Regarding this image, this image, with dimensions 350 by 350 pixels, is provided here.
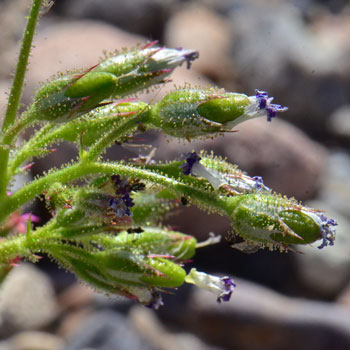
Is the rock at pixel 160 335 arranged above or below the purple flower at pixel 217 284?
below

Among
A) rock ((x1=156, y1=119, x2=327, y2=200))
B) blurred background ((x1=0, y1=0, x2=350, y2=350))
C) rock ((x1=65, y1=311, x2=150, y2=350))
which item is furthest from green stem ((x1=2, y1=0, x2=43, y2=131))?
rock ((x1=65, y1=311, x2=150, y2=350))

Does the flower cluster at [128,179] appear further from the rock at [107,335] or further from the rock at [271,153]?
the rock at [271,153]

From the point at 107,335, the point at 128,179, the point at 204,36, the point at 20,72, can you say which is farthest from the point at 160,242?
the point at 204,36

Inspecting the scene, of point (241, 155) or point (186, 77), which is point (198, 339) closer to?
point (241, 155)

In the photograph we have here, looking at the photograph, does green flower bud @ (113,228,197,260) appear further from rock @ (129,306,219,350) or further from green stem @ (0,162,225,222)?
rock @ (129,306,219,350)

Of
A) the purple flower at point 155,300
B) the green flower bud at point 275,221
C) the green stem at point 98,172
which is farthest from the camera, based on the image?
the purple flower at point 155,300

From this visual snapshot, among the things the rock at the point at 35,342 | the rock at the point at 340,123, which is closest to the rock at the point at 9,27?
the rock at the point at 35,342
